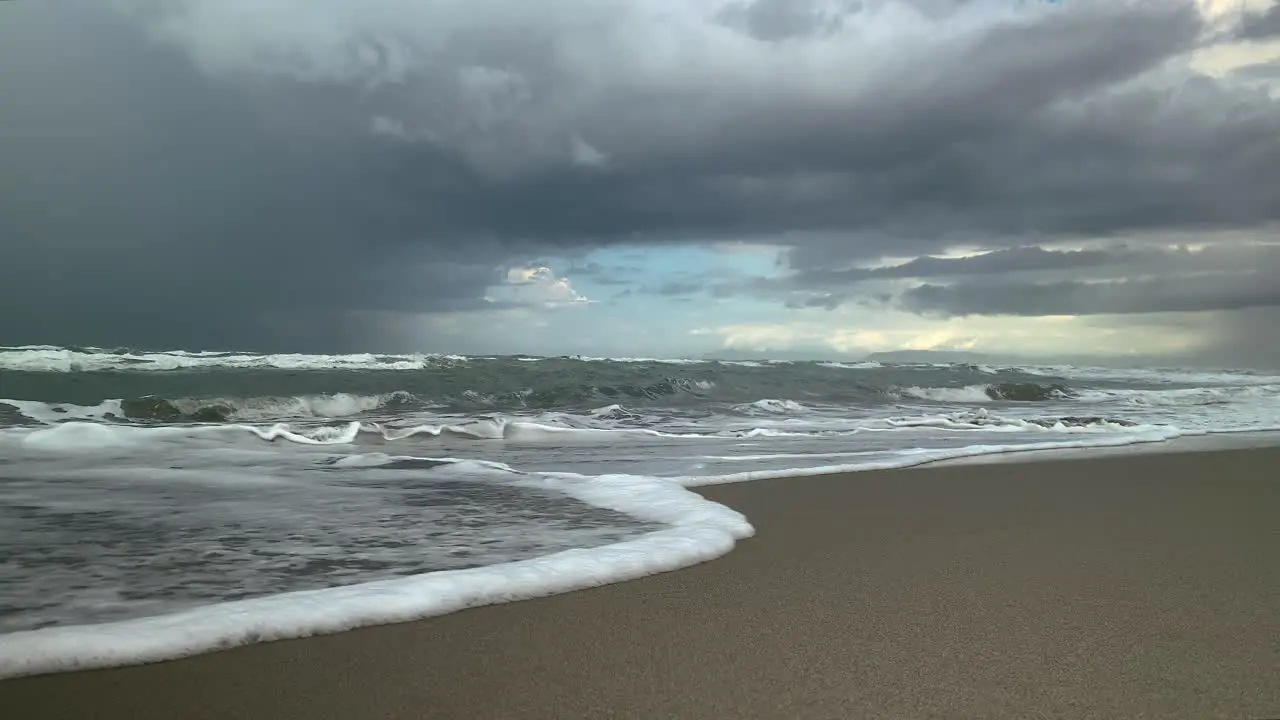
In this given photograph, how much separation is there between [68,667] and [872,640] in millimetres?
2116

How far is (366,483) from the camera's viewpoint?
550cm

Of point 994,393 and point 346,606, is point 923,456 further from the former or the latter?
point 994,393

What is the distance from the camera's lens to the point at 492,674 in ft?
6.73

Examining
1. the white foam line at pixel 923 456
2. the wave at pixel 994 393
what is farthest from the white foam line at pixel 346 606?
the wave at pixel 994 393

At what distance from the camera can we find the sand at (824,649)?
186 cm

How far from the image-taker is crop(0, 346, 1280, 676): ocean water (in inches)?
105

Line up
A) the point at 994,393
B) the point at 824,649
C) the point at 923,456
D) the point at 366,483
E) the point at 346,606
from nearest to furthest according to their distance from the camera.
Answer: the point at 824,649 < the point at 346,606 < the point at 366,483 < the point at 923,456 < the point at 994,393

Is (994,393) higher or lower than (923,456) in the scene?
higher

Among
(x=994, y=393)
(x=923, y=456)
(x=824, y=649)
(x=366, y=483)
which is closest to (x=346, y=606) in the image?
(x=824, y=649)

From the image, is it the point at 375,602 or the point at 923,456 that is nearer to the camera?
the point at 375,602

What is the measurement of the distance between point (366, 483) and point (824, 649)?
402 cm

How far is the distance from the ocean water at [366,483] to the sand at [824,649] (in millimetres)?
248

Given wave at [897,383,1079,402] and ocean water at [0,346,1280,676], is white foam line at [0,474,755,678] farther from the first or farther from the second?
wave at [897,383,1079,402]

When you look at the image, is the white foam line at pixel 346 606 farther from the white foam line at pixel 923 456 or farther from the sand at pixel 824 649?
the white foam line at pixel 923 456
